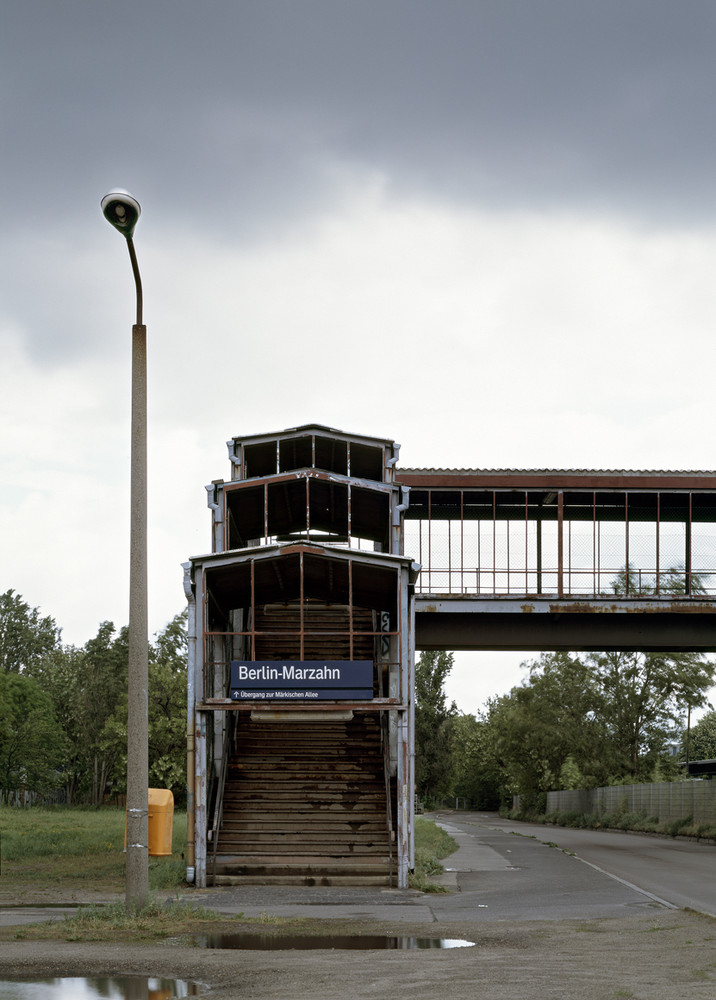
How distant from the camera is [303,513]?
3303cm

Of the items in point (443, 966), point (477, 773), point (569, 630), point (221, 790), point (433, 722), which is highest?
point (569, 630)

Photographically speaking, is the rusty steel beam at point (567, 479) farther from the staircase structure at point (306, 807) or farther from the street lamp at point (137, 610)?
the street lamp at point (137, 610)

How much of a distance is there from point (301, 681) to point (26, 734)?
171 feet

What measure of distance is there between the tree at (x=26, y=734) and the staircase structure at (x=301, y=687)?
4077 cm

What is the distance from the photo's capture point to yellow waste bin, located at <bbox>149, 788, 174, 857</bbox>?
19.4 metres

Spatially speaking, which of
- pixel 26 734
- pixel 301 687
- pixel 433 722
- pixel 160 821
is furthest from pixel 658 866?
pixel 433 722

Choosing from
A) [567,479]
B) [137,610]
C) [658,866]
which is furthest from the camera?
[567,479]

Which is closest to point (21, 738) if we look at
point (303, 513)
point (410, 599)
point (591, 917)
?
point (303, 513)

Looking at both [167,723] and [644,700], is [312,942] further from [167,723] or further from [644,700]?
[644,700]

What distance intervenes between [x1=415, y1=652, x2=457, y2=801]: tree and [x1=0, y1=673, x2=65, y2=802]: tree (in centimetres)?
2954

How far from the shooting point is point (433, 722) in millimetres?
88625

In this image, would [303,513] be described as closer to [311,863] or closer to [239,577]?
[239,577]

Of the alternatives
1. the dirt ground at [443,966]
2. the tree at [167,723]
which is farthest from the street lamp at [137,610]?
the tree at [167,723]

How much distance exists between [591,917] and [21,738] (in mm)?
58413
